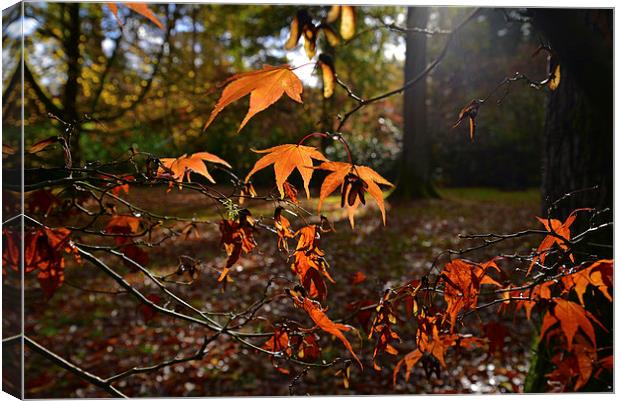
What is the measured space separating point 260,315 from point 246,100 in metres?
1.56

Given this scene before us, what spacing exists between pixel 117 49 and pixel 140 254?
8.39 ft

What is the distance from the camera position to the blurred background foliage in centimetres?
291

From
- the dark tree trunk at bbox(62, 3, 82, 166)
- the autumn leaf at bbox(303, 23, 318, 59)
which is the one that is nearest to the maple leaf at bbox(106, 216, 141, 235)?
the autumn leaf at bbox(303, 23, 318, 59)

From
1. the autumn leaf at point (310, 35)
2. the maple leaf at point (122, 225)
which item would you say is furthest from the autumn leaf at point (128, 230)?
the autumn leaf at point (310, 35)

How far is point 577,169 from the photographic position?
1476mm

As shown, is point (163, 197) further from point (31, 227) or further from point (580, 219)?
point (580, 219)

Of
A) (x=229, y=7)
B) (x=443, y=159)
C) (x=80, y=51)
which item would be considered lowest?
(x=443, y=159)

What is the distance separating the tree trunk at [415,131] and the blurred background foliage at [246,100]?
3.3 inches

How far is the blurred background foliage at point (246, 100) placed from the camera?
2906 mm

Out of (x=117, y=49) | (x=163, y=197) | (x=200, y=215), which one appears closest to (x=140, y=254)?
(x=163, y=197)

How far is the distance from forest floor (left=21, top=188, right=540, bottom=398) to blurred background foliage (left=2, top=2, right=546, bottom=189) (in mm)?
391

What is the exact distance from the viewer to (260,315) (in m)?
2.90

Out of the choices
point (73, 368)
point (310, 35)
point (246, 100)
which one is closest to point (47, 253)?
point (73, 368)

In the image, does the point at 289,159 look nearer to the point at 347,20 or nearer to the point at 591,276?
the point at 347,20
